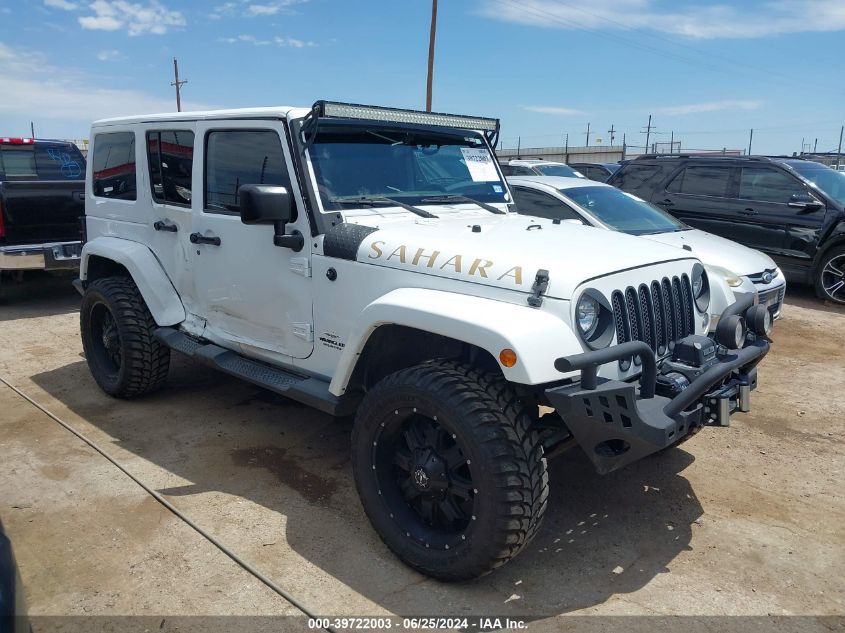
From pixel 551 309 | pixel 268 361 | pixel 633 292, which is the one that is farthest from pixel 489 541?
pixel 268 361

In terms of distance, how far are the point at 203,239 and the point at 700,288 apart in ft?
9.20

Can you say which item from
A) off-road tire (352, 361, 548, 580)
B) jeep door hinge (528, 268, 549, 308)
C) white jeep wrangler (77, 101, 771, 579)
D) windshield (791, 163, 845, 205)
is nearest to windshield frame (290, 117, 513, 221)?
white jeep wrangler (77, 101, 771, 579)

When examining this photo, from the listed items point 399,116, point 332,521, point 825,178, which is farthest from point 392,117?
point 825,178

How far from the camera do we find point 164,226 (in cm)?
444

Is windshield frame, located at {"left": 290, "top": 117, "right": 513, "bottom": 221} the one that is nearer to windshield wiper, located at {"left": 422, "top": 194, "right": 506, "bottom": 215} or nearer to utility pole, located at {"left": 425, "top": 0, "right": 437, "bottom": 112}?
windshield wiper, located at {"left": 422, "top": 194, "right": 506, "bottom": 215}

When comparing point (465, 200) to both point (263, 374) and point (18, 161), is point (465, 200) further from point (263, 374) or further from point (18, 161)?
point (18, 161)

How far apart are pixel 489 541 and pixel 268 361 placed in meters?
1.85

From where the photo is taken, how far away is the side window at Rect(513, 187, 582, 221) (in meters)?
7.00

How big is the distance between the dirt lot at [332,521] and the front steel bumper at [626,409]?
0.70 m

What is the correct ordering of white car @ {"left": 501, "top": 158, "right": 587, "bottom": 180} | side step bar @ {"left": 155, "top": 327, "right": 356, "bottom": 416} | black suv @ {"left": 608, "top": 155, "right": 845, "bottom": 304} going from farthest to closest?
white car @ {"left": 501, "top": 158, "right": 587, "bottom": 180}, black suv @ {"left": 608, "top": 155, "right": 845, "bottom": 304}, side step bar @ {"left": 155, "top": 327, "right": 356, "bottom": 416}

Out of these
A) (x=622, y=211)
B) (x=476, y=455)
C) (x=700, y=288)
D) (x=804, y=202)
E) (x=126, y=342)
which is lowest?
(x=126, y=342)

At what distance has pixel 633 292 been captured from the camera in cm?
300

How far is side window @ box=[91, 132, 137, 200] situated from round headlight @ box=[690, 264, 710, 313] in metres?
3.65

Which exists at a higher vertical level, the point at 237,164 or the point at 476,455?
the point at 237,164
